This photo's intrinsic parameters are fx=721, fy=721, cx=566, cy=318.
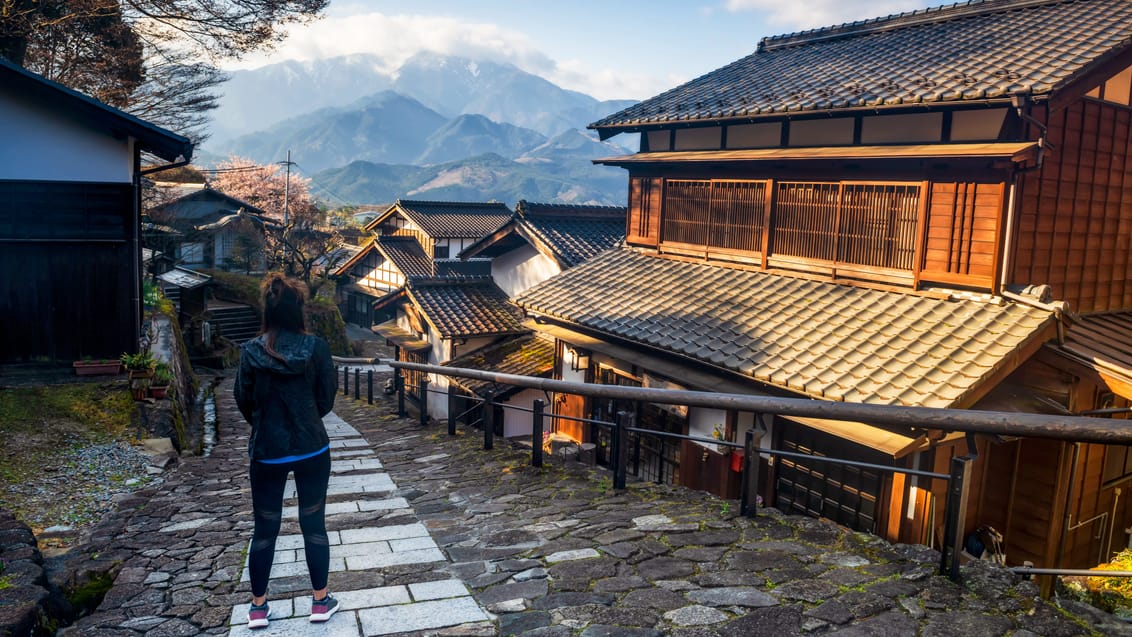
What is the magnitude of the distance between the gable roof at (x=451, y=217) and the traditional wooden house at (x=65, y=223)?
83.9ft

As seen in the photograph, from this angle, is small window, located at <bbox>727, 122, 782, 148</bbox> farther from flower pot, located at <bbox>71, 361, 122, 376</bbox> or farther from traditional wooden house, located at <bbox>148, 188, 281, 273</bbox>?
traditional wooden house, located at <bbox>148, 188, 281, 273</bbox>

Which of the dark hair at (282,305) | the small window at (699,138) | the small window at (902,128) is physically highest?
the small window at (699,138)

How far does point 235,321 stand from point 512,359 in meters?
18.2

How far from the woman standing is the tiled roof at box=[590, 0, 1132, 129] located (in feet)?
26.2

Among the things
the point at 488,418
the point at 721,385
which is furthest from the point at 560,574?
the point at 721,385

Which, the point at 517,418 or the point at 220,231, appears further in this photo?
the point at 220,231

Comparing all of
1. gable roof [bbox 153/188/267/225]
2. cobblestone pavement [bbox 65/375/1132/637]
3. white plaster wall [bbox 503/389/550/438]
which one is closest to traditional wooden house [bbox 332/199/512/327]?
gable roof [bbox 153/188/267/225]

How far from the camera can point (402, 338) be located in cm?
2450

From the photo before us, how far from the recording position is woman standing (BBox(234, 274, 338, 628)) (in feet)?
13.6

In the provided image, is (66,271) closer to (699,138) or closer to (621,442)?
(621,442)

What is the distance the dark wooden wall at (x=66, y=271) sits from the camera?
11945 mm

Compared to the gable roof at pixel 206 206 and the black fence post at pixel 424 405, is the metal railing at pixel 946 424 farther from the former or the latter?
the gable roof at pixel 206 206

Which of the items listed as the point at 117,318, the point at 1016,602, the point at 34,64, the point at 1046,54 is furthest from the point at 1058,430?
the point at 34,64

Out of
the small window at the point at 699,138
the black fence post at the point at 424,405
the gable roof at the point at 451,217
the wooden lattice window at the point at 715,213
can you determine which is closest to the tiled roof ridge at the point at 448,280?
the black fence post at the point at 424,405
